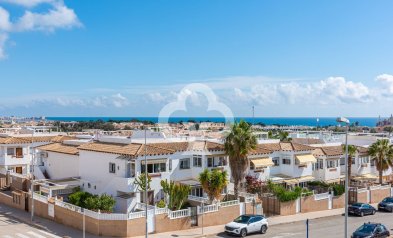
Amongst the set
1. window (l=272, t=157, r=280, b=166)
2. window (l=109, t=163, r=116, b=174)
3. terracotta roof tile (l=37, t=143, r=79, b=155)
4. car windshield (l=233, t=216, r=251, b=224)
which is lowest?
car windshield (l=233, t=216, r=251, b=224)

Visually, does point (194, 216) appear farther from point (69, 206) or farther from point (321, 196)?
point (321, 196)

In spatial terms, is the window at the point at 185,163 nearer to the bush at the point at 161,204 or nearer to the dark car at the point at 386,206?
the bush at the point at 161,204

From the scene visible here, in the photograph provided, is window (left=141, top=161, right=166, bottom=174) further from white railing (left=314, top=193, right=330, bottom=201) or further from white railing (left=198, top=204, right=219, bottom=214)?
white railing (left=314, top=193, right=330, bottom=201)

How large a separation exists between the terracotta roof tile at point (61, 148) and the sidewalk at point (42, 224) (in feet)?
26.8

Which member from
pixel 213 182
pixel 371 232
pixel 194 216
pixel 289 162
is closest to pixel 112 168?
pixel 194 216

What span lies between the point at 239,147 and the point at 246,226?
335 inches

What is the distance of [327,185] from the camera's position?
47.5 meters

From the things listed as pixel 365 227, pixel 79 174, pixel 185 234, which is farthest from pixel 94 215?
pixel 365 227

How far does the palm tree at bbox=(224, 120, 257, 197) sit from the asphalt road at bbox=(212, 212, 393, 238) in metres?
5.62

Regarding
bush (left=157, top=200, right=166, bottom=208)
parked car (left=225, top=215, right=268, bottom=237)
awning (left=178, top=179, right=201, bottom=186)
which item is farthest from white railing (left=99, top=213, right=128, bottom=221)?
awning (left=178, top=179, right=201, bottom=186)

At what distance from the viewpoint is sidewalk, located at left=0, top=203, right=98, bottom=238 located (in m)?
31.8

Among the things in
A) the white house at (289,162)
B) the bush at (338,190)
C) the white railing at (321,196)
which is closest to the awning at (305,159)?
the white house at (289,162)

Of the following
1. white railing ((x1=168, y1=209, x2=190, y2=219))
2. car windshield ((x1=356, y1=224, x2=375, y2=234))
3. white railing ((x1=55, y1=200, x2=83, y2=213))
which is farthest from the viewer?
white railing ((x1=168, y1=209, x2=190, y2=219))

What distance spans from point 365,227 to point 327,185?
1681 cm
